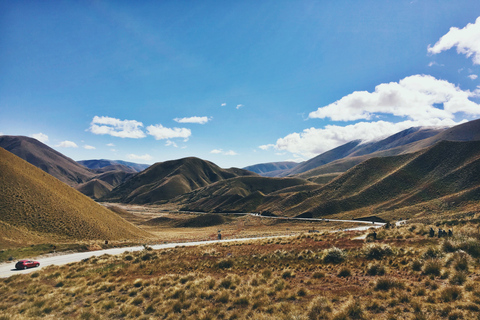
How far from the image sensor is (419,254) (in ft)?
47.1

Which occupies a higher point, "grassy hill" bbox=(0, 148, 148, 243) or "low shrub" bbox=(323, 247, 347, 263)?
"grassy hill" bbox=(0, 148, 148, 243)

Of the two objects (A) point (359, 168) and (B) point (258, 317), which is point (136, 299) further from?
(A) point (359, 168)

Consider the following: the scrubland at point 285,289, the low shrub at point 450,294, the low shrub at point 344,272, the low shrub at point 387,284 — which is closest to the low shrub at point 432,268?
the scrubland at point 285,289

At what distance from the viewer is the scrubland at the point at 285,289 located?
28.2 feet

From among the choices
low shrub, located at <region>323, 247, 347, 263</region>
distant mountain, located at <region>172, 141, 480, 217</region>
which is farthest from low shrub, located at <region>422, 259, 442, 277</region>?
distant mountain, located at <region>172, 141, 480, 217</region>

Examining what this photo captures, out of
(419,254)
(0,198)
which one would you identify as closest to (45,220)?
(0,198)

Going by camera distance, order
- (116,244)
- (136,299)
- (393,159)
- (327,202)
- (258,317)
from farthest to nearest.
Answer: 1. (393,159)
2. (327,202)
3. (116,244)
4. (136,299)
5. (258,317)

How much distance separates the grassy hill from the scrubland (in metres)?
28.6

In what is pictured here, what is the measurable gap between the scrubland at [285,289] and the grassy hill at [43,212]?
28597 millimetres

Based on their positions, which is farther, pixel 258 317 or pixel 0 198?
pixel 0 198

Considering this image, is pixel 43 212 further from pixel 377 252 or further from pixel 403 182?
pixel 403 182

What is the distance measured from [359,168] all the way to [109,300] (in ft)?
414

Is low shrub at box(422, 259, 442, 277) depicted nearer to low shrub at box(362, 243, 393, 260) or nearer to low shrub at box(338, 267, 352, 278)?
low shrub at box(338, 267, 352, 278)

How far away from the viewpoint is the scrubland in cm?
859
